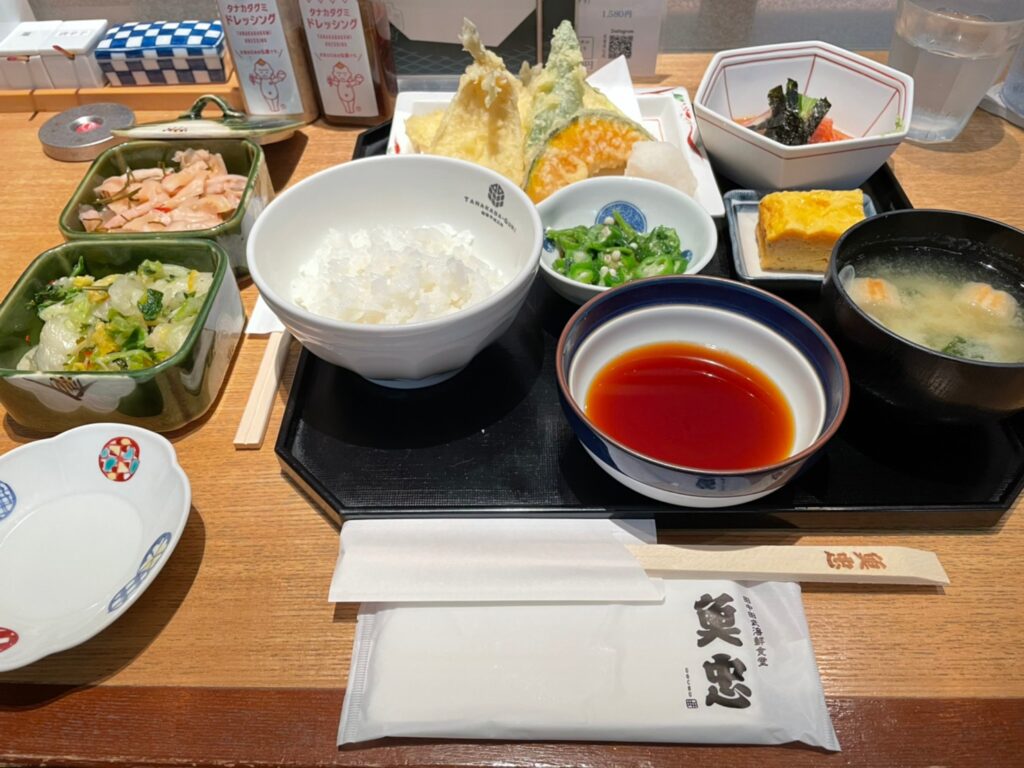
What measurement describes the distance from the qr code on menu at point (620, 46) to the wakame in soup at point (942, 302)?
1251 millimetres

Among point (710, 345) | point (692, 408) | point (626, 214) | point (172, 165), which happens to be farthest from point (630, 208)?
point (172, 165)

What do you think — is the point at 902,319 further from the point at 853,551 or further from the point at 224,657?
the point at 224,657

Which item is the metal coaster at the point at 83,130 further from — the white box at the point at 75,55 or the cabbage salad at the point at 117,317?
the cabbage salad at the point at 117,317

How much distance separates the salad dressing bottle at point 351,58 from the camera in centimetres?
181

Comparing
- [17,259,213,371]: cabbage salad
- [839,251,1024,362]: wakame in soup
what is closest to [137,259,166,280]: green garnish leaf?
[17,259,213,371]: cabbage salad

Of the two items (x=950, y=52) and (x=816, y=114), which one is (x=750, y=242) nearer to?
(x=816, y=114)

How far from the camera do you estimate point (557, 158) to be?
162cm

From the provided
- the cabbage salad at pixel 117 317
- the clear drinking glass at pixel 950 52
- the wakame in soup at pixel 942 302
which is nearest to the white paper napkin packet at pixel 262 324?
the cabbage salad at pixel 117 317

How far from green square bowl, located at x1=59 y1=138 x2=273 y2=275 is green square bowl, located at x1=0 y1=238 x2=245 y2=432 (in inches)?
1.9

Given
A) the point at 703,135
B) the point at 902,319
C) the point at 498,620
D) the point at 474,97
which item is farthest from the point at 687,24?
the point at 498,620

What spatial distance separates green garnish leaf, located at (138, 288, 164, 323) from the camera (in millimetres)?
1351

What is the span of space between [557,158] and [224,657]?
1251mm

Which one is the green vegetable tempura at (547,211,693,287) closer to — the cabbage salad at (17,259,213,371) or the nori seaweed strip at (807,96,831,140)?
the nori seaweed strip at (807,96,831,140)

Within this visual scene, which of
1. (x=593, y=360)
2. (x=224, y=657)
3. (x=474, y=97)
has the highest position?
(x=474, y=97)
